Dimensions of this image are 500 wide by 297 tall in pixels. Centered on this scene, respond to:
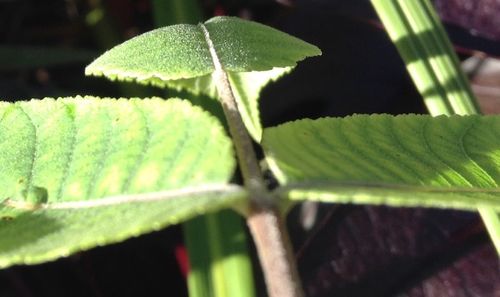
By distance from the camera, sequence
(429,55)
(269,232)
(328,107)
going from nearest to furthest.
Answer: (269,232) → (429,55) → (328,107)

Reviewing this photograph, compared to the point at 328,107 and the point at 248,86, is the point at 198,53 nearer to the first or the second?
the point at 248,86

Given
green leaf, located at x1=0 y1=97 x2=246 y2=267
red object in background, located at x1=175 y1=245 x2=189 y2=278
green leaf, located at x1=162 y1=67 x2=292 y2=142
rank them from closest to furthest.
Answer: green leaf, located at x1=0 y1=97 x2=246 y2=267
green leaf, located at x1=162 y1=67 x2=292 y2=142
red object in background, located at x1=175 y1=245 x2=189 y2=278

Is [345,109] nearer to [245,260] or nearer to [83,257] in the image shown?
[245,260]

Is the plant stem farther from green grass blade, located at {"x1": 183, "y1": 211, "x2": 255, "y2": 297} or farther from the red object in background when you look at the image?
the red object in background

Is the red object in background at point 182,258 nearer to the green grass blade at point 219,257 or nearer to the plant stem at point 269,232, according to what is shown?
the green grass blade at point 219,257

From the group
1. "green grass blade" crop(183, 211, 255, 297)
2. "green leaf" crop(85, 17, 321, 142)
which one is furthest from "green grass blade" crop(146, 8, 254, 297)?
"green leaf" crop(85, 17, 321, 142)

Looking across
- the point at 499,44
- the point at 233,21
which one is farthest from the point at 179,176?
the point at 499,44

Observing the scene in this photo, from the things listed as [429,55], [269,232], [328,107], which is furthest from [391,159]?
[328,107]
